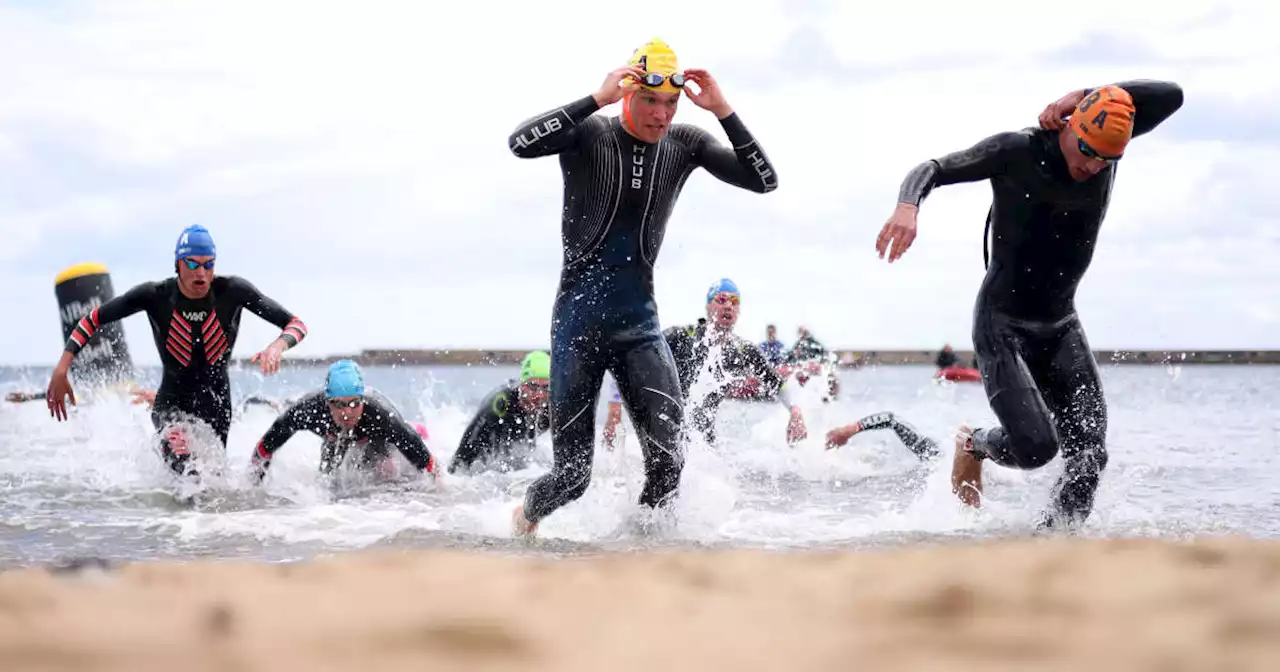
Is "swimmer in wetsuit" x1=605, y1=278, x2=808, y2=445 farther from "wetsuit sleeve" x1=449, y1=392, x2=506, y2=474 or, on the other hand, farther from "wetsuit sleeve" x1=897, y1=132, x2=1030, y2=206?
"wetsuit sleeve" x1=897, y1=132, x2=1030, y2=206

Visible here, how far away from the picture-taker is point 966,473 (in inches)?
268

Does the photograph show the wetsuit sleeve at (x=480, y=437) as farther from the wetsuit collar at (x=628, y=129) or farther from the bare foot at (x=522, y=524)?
the wetsuit collar at (x=628, y=129)

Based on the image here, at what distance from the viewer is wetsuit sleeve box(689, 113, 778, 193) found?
586cm

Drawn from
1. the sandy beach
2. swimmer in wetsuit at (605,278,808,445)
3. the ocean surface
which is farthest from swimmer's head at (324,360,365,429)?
the sandy beach

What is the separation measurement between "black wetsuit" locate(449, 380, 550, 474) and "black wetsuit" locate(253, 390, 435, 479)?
0.66m

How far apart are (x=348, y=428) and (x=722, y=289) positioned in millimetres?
3473

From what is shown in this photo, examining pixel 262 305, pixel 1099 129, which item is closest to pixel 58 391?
pixel 262 305

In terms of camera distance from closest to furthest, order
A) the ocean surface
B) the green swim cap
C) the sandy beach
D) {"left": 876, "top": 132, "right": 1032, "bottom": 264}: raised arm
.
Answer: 1. the sandy beach
2. {"left": 876, "top": 132, "right": 1032, "bottom": 264}: raised arm
3. the ocean surface
4. the green swim cap

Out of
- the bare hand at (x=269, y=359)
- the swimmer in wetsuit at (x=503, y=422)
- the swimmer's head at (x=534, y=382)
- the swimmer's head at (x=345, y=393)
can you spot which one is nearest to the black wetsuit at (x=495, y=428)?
the swimmer in wetsuit at (x=503, y=422)

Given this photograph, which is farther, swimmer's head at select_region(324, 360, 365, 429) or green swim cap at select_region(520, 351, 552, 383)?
green swim cap at select_region(520, 351, 552, 383)

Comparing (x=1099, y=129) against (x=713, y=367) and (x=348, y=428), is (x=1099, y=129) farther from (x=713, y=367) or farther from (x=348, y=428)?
→ (x=348, y=428)

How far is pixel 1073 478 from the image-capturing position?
618 cm

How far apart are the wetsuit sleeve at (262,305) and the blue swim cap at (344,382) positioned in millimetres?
1209

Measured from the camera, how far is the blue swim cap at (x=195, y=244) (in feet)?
26.9
